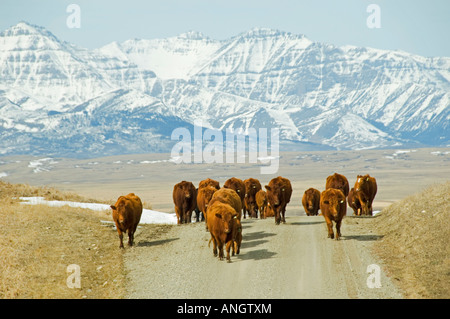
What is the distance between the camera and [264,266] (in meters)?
21.3

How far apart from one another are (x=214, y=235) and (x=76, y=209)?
16.1m

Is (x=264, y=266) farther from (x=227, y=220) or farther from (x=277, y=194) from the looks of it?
(x=277, y=194)

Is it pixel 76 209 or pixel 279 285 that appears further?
pixel 76 209

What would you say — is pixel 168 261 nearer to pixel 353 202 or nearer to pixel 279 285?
pixel 279 285

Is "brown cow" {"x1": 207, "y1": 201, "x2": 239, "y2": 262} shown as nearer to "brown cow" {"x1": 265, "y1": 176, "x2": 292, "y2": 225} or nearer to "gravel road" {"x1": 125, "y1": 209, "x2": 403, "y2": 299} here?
"gravel road" {"x1": 125, "y1": 209, "x2": 403, "y2": 299}

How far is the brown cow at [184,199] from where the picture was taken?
33.5 meters

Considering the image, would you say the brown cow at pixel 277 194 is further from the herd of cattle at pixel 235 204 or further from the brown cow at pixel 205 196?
the brown cow at pixel 205 196

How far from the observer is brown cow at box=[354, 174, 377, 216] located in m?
33.4

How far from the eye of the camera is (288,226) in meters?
28.7

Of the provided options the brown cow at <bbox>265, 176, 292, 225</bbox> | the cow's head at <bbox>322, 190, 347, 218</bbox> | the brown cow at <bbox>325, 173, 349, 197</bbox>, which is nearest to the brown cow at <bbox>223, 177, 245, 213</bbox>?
the brown cow at <bbox>325, 173, 349, 197</bbox>

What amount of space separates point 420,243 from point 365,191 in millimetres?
10931

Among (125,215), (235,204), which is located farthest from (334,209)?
(125,215)
